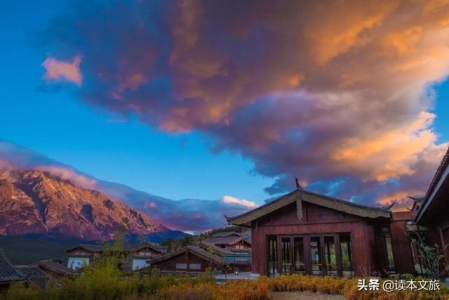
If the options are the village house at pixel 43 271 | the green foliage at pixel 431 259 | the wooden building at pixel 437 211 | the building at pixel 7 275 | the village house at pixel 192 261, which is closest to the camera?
the wooden building at pixel 437 211

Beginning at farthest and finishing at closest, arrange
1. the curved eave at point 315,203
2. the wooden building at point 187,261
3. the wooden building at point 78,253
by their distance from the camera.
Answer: the wooden building at point 78,253, the wooden building at point 187,261, the curved eave at point 315,203

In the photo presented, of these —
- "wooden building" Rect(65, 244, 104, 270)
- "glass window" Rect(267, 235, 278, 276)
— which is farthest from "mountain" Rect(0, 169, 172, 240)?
"glass window" Rect(267, 235, 278, 276)

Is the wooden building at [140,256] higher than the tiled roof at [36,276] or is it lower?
higher

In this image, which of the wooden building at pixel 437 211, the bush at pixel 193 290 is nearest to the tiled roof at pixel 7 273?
the bush at pixel 193 290

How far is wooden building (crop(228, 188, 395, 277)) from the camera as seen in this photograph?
49.4 ft

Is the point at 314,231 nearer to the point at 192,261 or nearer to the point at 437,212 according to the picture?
the point at 437,212

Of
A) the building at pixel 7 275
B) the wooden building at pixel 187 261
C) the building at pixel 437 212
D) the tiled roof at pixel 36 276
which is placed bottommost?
the tiled roof at pixel 36 276

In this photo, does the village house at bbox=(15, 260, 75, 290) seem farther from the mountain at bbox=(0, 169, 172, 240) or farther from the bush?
the mountain at bbox=(0, 169, 172, 240)

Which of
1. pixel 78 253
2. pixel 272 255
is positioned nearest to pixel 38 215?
pixel 78 253

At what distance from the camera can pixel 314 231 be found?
16.2 meters

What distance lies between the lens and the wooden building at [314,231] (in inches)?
593

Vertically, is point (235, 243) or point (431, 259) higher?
point (235, 243)

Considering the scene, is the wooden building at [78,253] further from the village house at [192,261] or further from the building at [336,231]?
the building at [336,231]

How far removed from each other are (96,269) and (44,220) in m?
198
